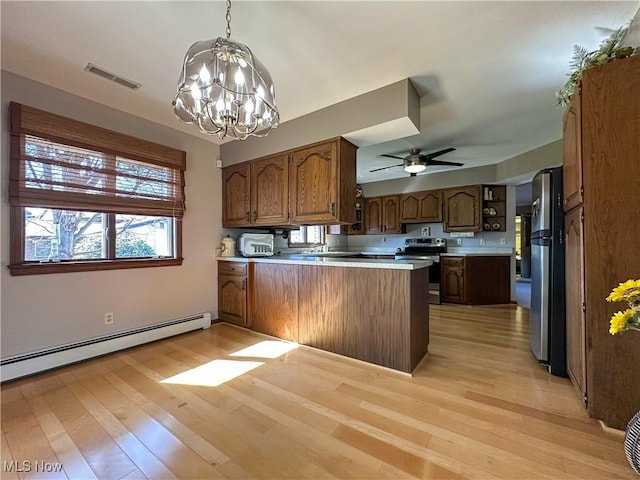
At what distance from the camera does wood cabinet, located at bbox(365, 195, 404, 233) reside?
5584 mm

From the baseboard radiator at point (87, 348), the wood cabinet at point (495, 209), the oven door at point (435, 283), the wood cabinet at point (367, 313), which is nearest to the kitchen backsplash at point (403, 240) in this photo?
the wood cabinet at point (495, 209)

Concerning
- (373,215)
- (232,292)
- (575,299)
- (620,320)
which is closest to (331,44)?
(620,320)

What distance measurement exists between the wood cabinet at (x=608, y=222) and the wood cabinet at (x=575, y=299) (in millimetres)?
47

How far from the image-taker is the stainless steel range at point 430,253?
15.7 ft

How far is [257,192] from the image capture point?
3328mm

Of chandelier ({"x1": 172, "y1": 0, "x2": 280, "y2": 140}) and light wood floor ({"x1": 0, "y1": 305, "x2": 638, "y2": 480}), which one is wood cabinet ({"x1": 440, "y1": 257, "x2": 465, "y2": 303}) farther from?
chandelier ({"x1": 172, "y1": 0, "x2": 280, "y2": 140})

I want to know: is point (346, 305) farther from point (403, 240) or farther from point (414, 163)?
point (403, 240)

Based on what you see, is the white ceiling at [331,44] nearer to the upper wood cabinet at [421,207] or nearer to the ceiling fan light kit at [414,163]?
the ceiling fan light kit at [414,163]

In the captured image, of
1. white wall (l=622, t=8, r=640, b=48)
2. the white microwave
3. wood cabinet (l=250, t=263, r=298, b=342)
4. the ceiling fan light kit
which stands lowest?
wood cabinet (l=250, t=263, r=298, b=342)

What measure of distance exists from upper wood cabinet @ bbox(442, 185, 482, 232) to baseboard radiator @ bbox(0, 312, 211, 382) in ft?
14.8

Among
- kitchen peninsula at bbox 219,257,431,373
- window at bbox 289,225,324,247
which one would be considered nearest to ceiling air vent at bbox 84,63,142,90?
kitchen peninsula at bbox 219,257,431,373

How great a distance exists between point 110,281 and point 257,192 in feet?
5.85

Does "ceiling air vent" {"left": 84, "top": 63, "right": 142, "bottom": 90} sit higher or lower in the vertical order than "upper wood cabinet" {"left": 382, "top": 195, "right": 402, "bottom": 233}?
higher

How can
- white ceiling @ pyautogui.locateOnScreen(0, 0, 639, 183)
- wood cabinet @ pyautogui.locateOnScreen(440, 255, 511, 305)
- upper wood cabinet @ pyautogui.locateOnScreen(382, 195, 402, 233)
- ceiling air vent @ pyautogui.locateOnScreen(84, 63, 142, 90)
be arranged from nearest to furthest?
white ceiling @ pyautogui.locateOnScreen(0, 0, 639, 183)
ceiling air vent @ pyautogui.locateOnScreen(84, 63, 142, 90)
wood cabinet @ pyautogui.locateOnScreen(440, 255, 511, 305)
upper wood cabinet @ pyautogui.locateOnScreen(382, 195, 402, 233)
